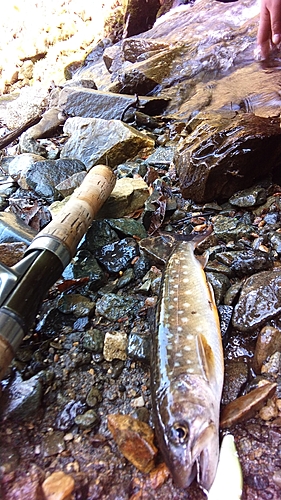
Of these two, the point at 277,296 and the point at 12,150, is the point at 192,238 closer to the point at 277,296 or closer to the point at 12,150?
the point at 277,296

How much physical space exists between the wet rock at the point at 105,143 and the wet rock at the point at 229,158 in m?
1.42

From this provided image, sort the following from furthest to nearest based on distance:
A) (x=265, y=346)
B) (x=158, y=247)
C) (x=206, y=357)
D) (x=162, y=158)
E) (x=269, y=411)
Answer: (x=162, y=158) < (x=158, y=247) < (x=265, y=346) < (x=206, y=357) < (x=269, y=411)

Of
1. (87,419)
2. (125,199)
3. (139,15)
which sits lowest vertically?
(87,419)

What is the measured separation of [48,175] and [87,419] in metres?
3.73

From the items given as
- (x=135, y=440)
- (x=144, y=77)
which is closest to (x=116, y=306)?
(x=135, y=440)

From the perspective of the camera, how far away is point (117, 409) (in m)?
2.36

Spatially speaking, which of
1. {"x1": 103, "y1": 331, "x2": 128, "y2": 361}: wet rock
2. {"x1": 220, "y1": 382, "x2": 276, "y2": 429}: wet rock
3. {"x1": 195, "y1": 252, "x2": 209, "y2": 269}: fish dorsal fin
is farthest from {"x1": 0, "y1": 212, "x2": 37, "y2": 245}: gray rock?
{"x1": 220, "y1": 382, "x2": 276, "y2": 429}: wet rock

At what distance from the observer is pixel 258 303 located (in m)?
2.71

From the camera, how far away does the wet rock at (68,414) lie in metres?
2.27

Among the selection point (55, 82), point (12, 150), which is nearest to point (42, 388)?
point (12, 150)

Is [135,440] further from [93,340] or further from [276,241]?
[276,241]

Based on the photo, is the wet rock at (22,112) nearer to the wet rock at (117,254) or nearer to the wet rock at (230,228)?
the wet rock at (117,254)

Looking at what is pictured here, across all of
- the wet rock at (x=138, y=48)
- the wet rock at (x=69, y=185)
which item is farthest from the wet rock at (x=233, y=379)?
the wet rock at (x=138, y=48)

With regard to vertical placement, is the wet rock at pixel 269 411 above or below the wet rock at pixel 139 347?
below
